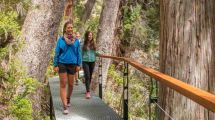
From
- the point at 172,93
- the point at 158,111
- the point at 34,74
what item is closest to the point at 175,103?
the point at 172,93

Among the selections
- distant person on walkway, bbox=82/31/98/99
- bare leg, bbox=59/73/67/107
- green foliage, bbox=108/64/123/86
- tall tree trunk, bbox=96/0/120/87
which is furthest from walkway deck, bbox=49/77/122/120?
green foliage, bbox=108/64/123/86

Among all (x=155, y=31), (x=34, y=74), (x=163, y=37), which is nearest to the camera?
(x=163, y=37)

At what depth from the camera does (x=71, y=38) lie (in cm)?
751

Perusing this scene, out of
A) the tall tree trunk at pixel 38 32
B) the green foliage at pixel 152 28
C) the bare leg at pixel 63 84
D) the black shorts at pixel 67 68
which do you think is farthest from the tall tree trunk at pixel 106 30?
→ the bare leg at pixel 63 84

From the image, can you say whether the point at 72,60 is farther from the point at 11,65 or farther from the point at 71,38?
the point at 11,65

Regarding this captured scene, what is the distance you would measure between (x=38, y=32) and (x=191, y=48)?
21.1 feet

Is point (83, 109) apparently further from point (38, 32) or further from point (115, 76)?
point (115, 76)

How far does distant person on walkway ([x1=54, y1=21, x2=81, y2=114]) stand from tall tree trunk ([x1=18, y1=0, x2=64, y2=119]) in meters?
2.38

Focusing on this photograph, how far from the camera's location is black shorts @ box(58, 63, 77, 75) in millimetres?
7578

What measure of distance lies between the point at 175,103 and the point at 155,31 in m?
15.2

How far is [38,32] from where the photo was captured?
32.9 feet

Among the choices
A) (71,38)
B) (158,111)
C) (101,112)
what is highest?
(71,38)

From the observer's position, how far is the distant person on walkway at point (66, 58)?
7.50m

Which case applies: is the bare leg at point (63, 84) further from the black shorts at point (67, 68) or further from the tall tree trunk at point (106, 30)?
the tall tree trunk at point (106, 30)
